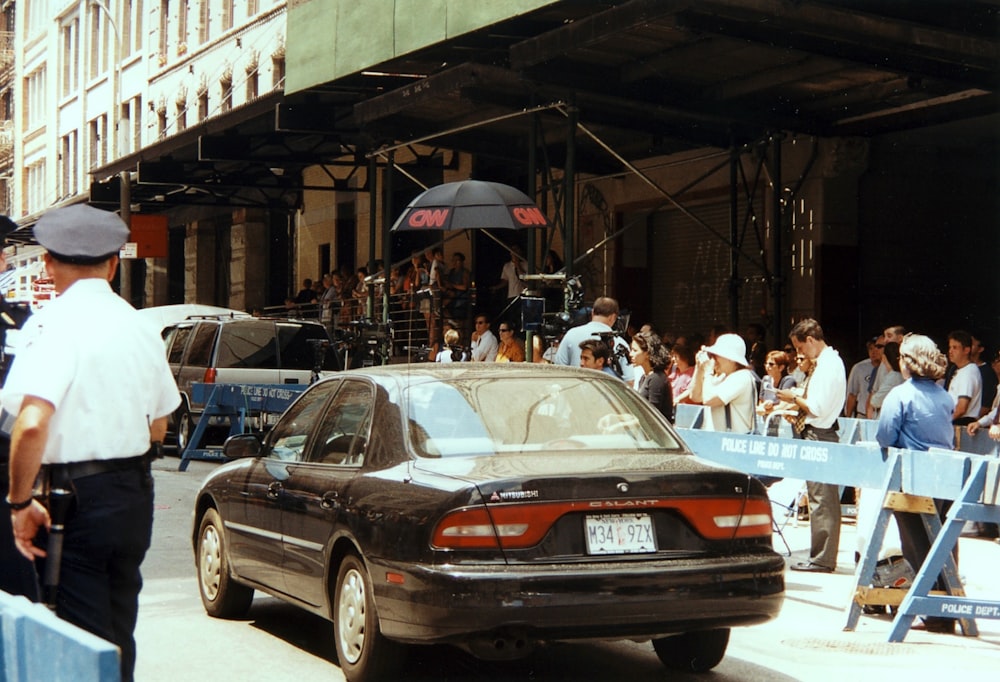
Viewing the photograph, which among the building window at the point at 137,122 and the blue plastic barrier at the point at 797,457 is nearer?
the blue plastic barrier at the point at 797,457

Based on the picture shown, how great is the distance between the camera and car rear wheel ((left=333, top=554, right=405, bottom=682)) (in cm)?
676

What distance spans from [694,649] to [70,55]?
54.9 m

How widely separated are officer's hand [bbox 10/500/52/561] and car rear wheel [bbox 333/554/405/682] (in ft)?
6.72

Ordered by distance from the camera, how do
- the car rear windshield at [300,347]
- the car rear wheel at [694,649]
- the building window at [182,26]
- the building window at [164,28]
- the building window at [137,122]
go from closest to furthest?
the car rear wheel at [694,649] < the car rear windshield at [300,347] < the building window at [182,26] < the building window at [164,28] < the building window at [137,122]

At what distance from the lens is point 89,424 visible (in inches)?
196

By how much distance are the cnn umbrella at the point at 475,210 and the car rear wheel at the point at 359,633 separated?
33.3 ft

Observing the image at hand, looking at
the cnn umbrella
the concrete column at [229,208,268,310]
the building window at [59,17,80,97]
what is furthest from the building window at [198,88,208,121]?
the cnn umbrella

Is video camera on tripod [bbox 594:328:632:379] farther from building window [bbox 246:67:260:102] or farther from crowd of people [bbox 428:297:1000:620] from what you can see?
building window [bbox 246:67:260:102]

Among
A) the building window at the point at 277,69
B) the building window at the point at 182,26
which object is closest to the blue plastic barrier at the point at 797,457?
the building window at the point at 277,69

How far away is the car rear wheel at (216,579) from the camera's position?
8.65 m

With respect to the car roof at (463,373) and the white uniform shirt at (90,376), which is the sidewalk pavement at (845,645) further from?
the white uniform shirt at (90,376)

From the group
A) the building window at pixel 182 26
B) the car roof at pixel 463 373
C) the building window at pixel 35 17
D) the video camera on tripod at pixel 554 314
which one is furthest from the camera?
the building window at pixel 35 17

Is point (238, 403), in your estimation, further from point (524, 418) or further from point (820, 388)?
point (524, 418)

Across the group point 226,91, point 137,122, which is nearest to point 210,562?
point 226,91
